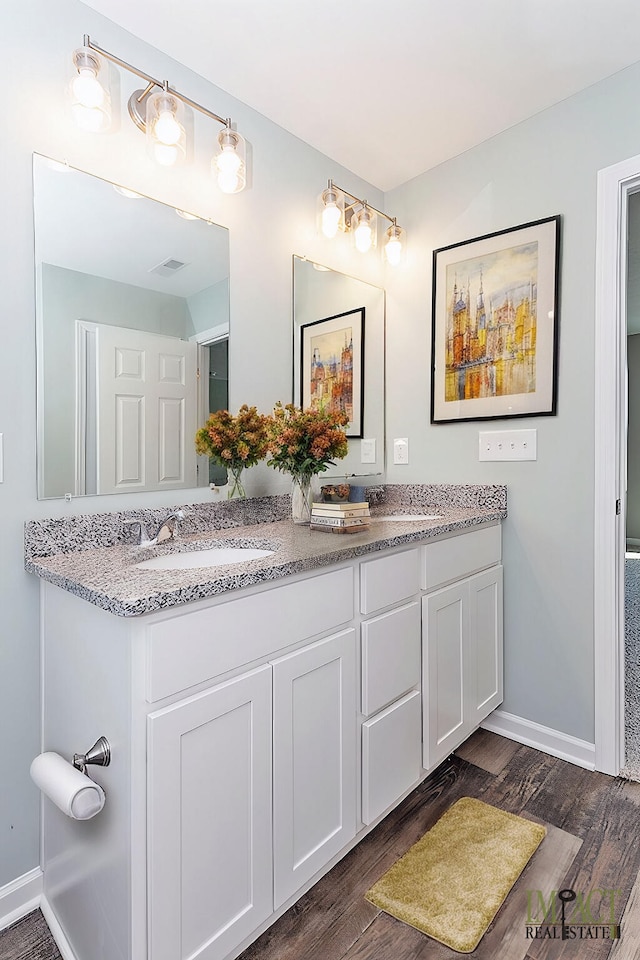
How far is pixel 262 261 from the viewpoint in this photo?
6.26 feet

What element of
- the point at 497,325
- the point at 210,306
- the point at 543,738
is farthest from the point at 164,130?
the point at 543,738

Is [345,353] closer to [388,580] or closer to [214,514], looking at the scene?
[214,514]

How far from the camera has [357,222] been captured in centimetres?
221

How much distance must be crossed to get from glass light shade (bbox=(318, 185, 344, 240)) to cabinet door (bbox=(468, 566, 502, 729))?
144 cm

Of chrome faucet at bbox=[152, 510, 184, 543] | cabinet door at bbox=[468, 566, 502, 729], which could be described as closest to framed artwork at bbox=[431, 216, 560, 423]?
cabinet door at bbox=[468, 566, 502, 729]

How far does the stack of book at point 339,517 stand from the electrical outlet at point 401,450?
28.1 inches

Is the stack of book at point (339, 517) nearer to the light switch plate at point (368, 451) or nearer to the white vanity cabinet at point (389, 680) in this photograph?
the white vanity cabinet at point (389, 680)

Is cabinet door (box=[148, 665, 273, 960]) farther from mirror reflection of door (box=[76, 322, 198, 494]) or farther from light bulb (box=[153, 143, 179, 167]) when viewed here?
light bulb (box=[153, 143, 179, 167])

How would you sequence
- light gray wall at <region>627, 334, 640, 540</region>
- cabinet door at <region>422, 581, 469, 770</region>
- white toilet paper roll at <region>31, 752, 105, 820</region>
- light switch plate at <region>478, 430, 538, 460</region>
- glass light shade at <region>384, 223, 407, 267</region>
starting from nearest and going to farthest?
white toilet paper roll at <region>31, 752, 105, 820</region> < cabinet door at <region>422, 581, 469, 770</region> < light switch plate at <region>478, 430, 538, 460</region> < glass light shade at <region>384, 223, 407, 267</region> < light gray wall at <region>627, 334, 640, 540</region>

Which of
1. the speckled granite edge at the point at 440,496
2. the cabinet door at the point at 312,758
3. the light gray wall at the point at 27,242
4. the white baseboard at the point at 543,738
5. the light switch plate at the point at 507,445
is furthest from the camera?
the speckled granite edge at the point at 440,496

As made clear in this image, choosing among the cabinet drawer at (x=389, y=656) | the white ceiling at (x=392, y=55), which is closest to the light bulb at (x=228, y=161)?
the white ceiling at (x=392, y=55)

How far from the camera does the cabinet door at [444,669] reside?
167cm

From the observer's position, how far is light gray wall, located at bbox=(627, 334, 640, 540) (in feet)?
19.5

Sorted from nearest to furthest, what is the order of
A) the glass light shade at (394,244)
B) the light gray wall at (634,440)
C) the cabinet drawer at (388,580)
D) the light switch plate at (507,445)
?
the cabinet drawer at (388,580) < the light switch plate at (507,445) < the glass light shade at (394,244) < the light gray wall at (634,440)
